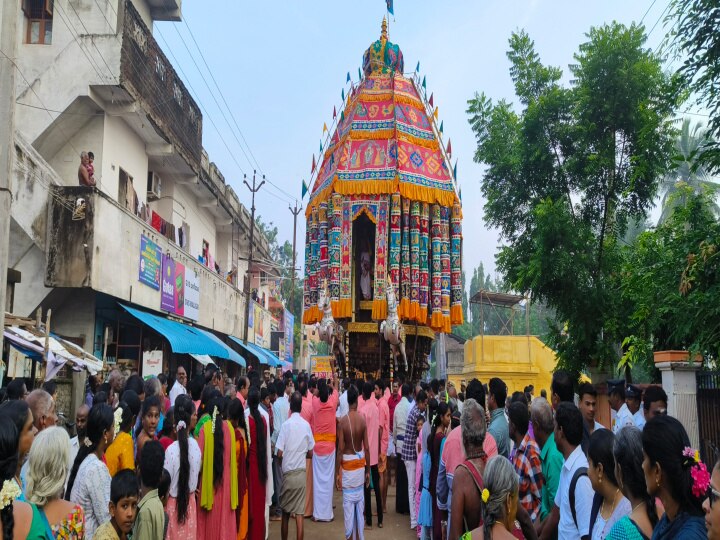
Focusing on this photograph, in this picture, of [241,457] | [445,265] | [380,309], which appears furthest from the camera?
[445,265]

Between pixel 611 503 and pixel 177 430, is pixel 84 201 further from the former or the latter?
pixel 611 503

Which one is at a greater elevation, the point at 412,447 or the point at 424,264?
the point at 424,264

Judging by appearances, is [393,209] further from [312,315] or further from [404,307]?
[312,315]

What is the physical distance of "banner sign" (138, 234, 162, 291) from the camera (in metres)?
15.3

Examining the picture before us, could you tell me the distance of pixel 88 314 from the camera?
535 inches

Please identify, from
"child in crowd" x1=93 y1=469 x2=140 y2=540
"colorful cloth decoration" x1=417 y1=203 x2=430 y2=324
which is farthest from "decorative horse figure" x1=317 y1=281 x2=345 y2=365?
"child in crowd" x1=93 y1=469 x2=140 y2=540

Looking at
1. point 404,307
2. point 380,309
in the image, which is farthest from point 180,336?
point 404,307

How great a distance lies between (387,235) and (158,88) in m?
7.28

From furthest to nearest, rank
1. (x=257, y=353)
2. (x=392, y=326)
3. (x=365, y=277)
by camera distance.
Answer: (x=257, y=353)
(x=365, y=277)
(x=392, y=326)

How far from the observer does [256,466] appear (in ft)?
22.0

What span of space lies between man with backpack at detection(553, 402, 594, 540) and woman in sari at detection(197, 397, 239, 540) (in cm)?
302

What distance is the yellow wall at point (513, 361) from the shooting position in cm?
2831

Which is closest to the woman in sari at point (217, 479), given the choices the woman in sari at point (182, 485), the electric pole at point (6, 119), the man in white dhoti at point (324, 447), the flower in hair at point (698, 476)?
the woman in sari at point (182, 485)

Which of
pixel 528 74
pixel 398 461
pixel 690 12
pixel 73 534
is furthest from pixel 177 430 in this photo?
pixel 528 74
